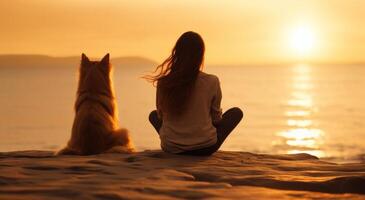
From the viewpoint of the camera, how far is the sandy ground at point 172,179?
3695mm

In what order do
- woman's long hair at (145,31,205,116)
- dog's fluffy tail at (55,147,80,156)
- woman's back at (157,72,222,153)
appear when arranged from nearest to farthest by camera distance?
1. woman's long hair at (145,31,205,116)
2. woman's back at (157,72,222,153)
3. dog's fluffy tail at (55,147,80,156)

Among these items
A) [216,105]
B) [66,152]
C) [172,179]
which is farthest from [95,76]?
[172,179]

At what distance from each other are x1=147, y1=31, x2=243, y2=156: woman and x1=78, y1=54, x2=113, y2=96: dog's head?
1.18 metres

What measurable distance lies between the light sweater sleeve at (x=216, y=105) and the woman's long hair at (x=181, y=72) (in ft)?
0.87

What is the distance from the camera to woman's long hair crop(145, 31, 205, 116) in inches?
236

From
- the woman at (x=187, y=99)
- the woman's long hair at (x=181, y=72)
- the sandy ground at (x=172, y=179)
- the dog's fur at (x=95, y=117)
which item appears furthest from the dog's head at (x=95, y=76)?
the sandy ground at (x=172, y=179)

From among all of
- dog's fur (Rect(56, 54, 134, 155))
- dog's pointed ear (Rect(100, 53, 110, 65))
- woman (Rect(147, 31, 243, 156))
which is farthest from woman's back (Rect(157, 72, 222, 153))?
dog's pointed ear (Rect(100, 53, 110, 65))

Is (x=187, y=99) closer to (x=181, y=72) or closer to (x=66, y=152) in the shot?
(x=181, y=72)

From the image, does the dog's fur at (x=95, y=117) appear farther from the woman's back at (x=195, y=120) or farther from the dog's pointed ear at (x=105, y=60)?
the woman's back at (x=195, y=120)

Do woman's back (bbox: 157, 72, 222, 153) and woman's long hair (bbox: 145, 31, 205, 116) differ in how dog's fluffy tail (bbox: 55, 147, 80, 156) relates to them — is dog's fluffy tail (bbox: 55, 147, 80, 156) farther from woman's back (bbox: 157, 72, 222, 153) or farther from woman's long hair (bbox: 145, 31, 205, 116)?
woman's long hair (bbox: 145, 31, 205, 116)

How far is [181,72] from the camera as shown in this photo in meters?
6.00

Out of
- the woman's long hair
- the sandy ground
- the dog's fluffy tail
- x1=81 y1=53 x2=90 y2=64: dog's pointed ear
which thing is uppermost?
x1=81 y1=53 x2=90 y2=64: dog's pointed ear

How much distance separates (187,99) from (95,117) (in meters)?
1.22

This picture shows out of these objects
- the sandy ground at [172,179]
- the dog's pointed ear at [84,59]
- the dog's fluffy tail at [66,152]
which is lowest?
the sandy ground at [172,179]
